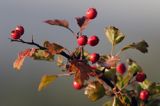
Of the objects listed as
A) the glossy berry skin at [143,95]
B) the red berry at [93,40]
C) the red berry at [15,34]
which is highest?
the red berry at [15,34]

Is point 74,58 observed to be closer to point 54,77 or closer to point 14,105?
point 54,77

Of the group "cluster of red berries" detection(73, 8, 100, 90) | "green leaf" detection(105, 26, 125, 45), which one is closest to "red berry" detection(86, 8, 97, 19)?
"cluster of red berries" detection(73, 8, 100, 90)

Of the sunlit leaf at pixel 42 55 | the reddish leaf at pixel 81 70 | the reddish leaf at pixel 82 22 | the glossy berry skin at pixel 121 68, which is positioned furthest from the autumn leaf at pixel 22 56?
the glossy berry skin at pixel 121 68

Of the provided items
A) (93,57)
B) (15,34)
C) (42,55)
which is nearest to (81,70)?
(93,57)

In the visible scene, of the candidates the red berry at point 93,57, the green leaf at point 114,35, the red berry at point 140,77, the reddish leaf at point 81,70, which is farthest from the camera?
the green leaf at point 114,35

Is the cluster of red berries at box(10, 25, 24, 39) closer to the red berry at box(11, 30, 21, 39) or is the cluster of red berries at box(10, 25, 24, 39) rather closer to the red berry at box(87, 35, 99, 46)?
the red berry at box(11, 30, 21, 39)

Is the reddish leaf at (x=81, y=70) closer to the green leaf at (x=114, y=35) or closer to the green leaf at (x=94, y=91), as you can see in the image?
the green leaf at (x=94, y=91)

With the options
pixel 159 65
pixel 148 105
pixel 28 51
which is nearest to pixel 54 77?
pixel 28 51
